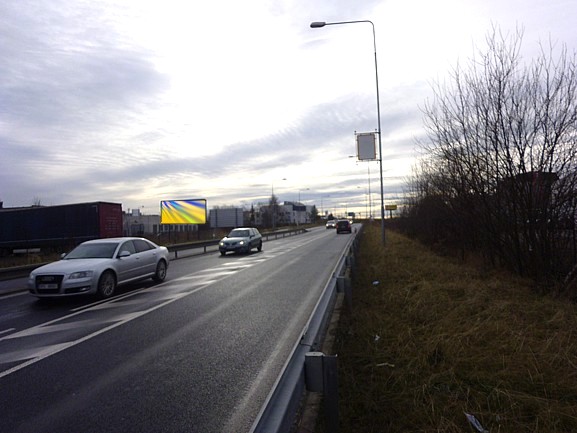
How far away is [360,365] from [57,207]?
95.1 ft

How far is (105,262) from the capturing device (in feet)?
33.2

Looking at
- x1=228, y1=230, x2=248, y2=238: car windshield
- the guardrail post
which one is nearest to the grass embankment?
the guardrail post

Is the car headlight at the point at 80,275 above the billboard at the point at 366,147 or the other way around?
the other way around

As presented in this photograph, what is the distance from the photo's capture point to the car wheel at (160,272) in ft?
41.6

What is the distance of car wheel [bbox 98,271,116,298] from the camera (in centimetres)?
972

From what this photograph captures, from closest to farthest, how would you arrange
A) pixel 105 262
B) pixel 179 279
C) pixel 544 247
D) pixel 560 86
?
pixel 560 86 < pixel 544 247 < pixel 105 262 < pixel 179 279

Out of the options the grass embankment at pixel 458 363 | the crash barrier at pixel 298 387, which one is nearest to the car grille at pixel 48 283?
the grass embankment at pixel 458 363

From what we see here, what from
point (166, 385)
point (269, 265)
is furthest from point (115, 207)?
point (166, 385)

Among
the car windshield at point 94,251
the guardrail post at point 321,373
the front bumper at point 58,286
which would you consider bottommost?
the front bumper at point 58,286

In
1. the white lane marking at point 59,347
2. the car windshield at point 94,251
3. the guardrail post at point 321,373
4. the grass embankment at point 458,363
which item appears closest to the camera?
the guardrail post at point 321,373

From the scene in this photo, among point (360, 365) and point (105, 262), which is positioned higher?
point (105, 262)

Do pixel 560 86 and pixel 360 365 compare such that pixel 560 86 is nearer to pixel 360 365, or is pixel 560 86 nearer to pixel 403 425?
pixel 360 365

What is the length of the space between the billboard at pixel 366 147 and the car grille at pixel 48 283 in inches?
688

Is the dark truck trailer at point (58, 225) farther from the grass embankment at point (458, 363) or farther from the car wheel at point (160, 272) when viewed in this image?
the grass embankment at point (458, 363)
